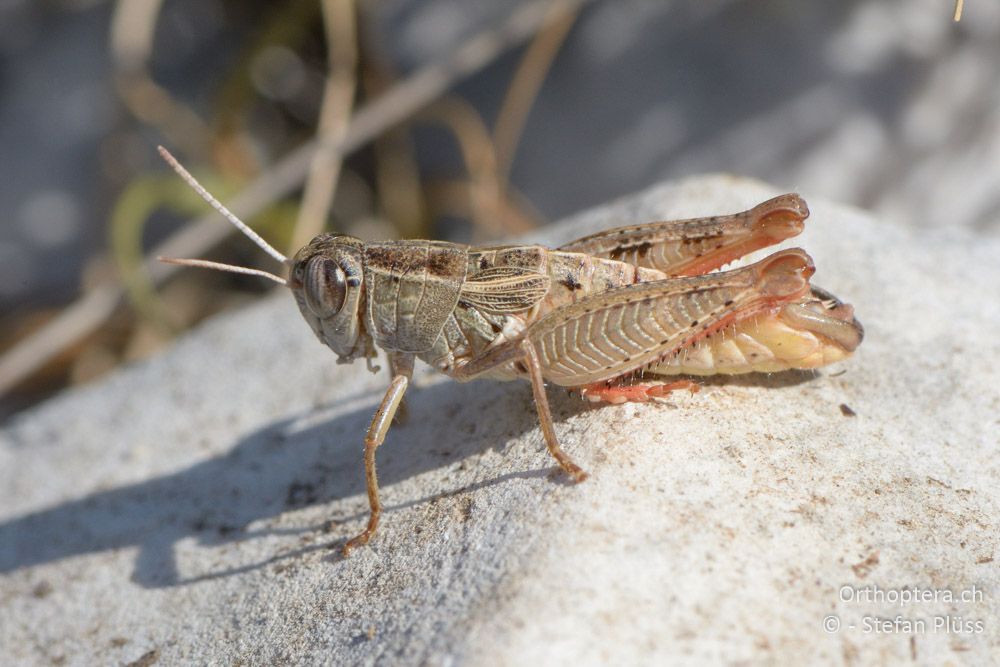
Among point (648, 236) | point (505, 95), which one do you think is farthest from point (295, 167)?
point (648, 236)

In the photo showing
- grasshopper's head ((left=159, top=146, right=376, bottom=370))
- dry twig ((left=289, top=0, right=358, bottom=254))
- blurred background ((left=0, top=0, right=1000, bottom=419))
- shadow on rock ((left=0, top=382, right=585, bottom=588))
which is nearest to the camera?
grasshopper's head ((left=159, top=146, right=376, bottom=370))

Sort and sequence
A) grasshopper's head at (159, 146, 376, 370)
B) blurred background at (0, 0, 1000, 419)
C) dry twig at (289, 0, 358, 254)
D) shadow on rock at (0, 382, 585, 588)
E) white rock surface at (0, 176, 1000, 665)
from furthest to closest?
dry twig at (289, 0, 358, 254)
blurred background at (0, 0, 1000, 419)
shadow on rock at (0, 382, 585, 588)
grasshopper's head at (159, 146, 376, 370)
white rock surface at (0, 176, 1000, 665)

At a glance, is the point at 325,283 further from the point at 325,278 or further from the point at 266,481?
the point at 266,481

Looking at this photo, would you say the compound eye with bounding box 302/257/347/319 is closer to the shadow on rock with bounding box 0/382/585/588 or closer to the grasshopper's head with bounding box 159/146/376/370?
the grasshopper's head with bounding box 159/146/376/370

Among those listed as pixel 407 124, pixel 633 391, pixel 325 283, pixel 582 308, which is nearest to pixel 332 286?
pixel 325 283

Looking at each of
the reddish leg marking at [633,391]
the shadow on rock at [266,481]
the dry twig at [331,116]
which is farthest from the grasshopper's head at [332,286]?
the dry twig at [331,116]

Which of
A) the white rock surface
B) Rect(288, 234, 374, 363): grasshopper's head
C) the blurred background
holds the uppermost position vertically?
the blurred background

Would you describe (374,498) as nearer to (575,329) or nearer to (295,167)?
(575,329)

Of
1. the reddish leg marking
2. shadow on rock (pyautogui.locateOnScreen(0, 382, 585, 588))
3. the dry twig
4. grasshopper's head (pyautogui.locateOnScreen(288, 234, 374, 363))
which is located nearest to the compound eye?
grasshopper's head (pyautogui.locateOnScreen(288, 234, 374, 363))

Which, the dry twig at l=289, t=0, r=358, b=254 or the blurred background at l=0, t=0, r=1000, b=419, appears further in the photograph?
the dry twig at l=289, t=0, r=358, b=254
